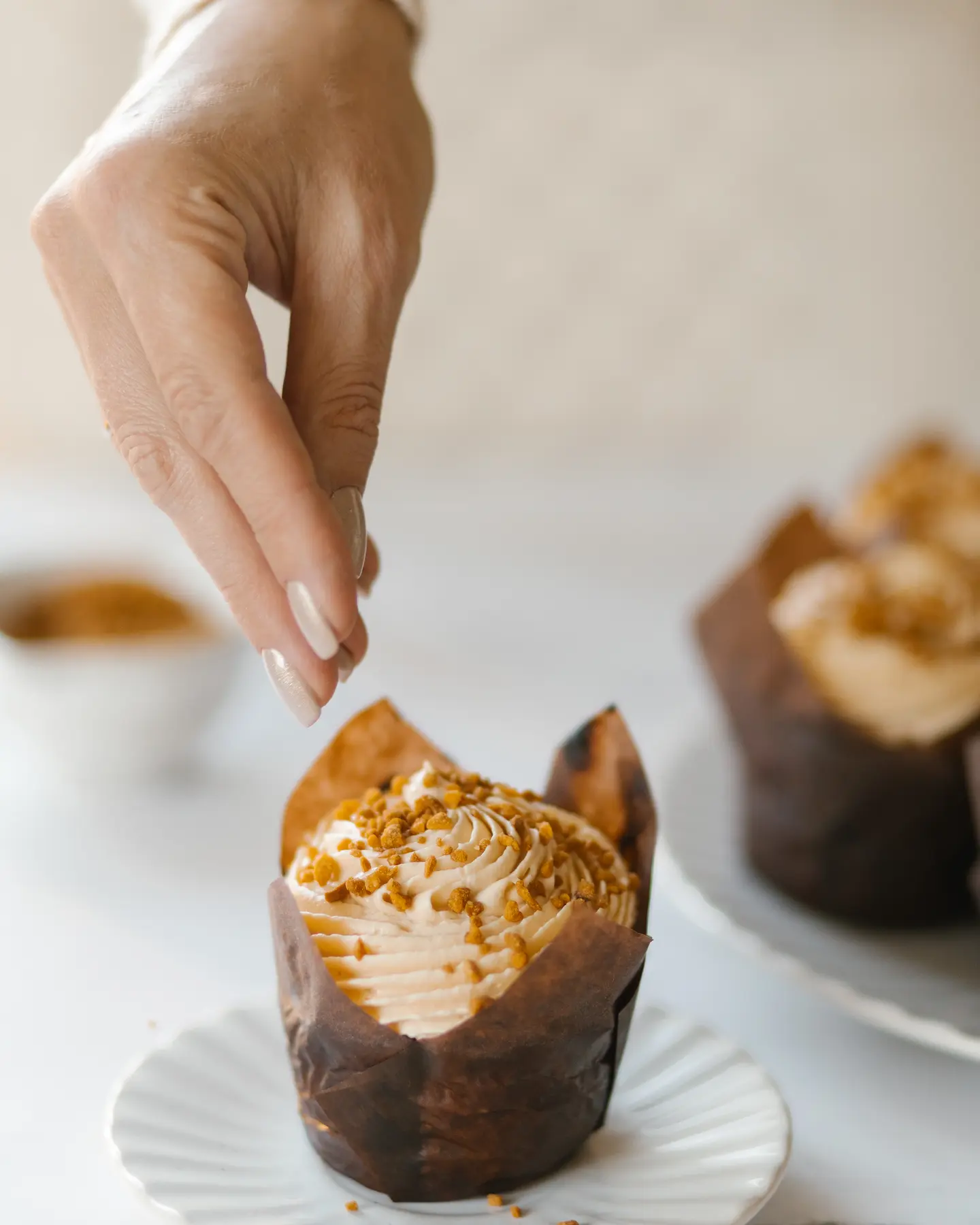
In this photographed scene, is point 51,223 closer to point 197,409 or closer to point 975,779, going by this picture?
point 197,409

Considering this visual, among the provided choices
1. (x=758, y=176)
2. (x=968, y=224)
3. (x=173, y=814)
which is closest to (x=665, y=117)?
(x=758, y=176)

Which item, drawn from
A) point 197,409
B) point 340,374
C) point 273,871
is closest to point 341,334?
point 340,374

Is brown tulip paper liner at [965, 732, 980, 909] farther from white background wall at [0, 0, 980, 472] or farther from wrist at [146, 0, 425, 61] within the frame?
white background wall at [0, 0, 980, 472]

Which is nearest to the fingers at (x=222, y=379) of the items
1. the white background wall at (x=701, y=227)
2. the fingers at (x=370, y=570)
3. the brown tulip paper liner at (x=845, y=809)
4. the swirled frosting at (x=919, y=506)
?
the fingers at (x=370, y=570)

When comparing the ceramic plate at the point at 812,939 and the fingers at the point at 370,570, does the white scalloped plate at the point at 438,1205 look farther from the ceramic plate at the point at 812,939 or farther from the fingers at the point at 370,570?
A: the fingers at the point at 370,570

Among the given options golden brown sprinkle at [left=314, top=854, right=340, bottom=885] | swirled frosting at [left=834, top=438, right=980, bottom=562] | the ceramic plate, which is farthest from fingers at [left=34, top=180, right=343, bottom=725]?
swirled frosting at [left=834, top=438, right=980, bottom=562]
